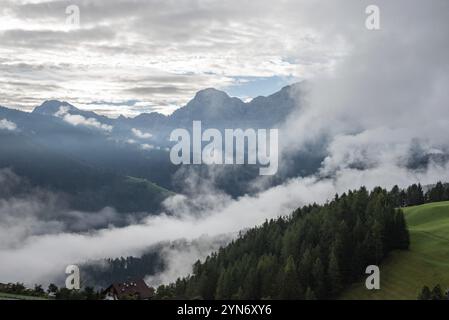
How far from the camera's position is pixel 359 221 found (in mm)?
112938

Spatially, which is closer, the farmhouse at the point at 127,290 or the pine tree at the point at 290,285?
the pine tree at the point at 290,285

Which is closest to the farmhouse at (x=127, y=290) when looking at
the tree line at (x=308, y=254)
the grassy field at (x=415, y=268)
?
the tree line at (x=308, y=254)

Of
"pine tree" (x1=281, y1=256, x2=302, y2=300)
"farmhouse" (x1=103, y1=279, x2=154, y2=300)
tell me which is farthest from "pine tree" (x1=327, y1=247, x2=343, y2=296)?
"farmhouse" (x1=103, y1=279, x2=154, y2=300)

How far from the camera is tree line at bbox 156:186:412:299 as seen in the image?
94.6 meters

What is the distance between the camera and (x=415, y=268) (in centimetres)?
10525

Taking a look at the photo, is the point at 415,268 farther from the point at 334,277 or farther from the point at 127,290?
the point at 127,290

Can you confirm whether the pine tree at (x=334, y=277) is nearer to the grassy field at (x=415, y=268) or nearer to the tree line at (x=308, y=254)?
the tree line at (x=308, y=254)

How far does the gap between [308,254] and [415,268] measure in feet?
69.0

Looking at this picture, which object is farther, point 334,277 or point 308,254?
point 308,254

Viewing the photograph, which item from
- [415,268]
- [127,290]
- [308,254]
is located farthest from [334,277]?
[127,290]

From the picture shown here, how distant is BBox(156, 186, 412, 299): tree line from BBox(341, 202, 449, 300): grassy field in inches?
117

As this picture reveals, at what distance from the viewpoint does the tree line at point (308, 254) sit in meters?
94.6

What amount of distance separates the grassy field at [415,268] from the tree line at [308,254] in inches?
117
